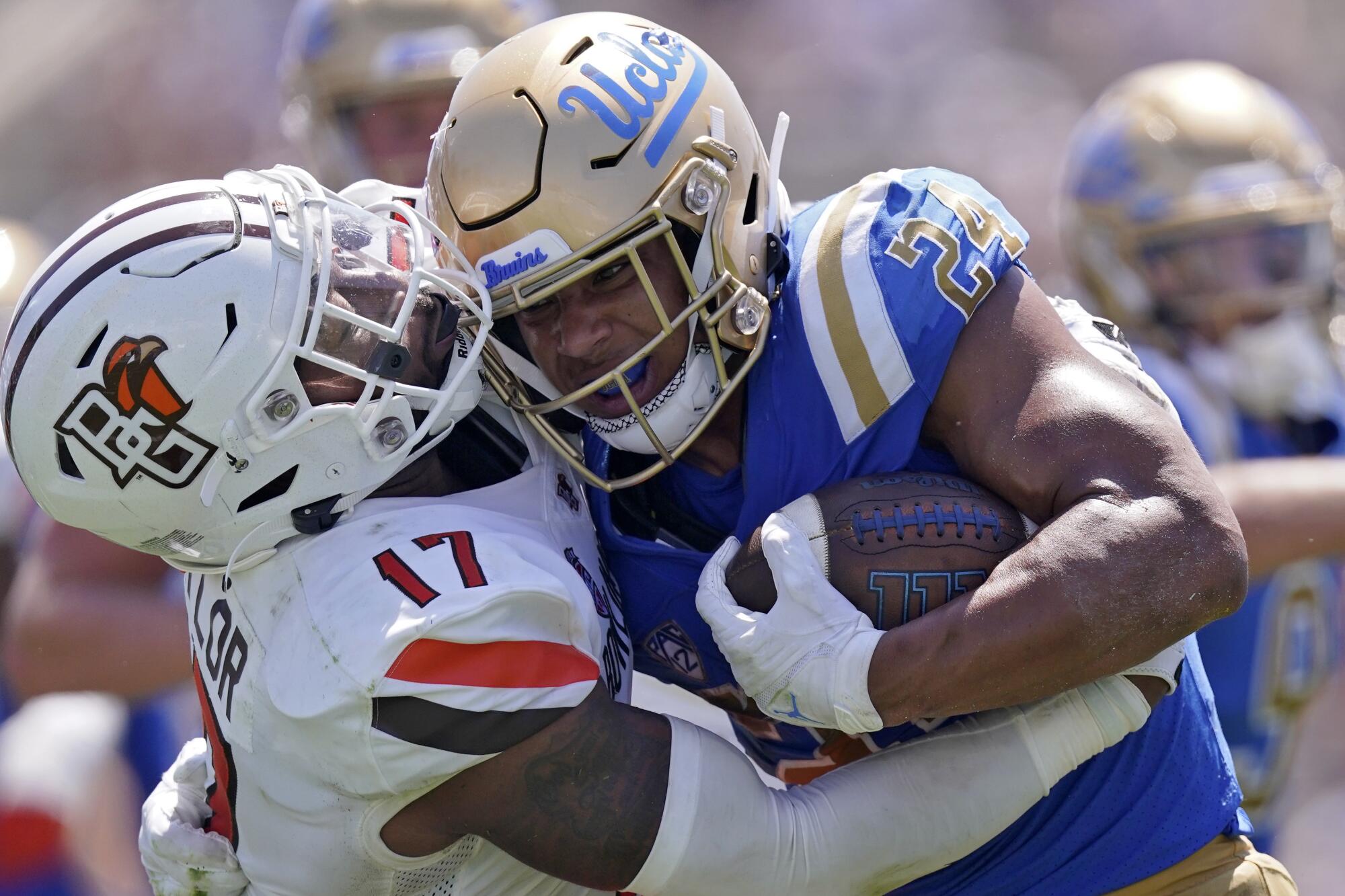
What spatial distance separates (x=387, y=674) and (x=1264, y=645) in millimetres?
2881

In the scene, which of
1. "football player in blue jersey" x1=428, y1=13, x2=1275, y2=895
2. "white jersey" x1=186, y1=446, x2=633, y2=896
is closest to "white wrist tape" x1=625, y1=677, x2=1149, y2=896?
"football player in blue jersey" x1=428, y1=13, x2=1275, y2=895

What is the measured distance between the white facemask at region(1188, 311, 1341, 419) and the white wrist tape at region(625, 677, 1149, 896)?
240 centimetres

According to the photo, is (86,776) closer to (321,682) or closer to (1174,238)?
(321,682)

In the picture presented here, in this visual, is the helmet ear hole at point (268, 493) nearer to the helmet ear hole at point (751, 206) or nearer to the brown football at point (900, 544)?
the brown football at point (900, 544)

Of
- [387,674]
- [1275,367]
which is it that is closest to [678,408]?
[387,674]

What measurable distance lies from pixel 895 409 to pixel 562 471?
1.87 ft

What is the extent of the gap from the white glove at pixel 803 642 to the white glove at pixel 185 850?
842 millimetres

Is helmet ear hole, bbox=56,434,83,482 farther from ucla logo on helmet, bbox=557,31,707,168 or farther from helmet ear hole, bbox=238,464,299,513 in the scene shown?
ucla logo on helmet, bbox=557,31,707,168

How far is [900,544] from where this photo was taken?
2.03 metres

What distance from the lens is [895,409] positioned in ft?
7.13

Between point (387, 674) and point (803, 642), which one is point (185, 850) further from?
point (803, 642)

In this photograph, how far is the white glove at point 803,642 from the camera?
6.44 ft

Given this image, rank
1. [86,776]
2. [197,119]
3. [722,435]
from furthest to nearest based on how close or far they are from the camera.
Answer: [197,119]
[86,776]
[722,435]

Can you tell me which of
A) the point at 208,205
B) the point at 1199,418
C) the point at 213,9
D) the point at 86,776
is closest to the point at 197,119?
the point at 213,9
